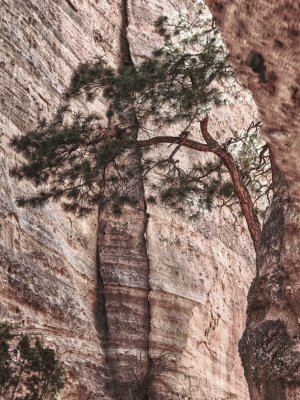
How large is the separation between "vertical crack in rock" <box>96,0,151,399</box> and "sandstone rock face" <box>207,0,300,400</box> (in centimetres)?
787

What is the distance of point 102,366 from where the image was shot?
48.5 feet

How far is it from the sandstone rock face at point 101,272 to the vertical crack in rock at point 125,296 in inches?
0.8

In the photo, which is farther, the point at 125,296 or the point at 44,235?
the point at 125,296

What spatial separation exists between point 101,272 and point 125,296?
2.17 ft

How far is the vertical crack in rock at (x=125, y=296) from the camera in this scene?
15.2m

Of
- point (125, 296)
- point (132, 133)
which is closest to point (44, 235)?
point (125, 296)

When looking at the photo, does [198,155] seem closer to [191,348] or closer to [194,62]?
[191,348]

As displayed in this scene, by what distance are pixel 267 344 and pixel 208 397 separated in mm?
9202

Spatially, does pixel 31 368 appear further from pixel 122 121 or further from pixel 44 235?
pixel 44 235

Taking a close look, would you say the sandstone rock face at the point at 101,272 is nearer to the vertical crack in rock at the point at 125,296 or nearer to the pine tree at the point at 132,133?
the vertical crack in rock at the point at 125,296

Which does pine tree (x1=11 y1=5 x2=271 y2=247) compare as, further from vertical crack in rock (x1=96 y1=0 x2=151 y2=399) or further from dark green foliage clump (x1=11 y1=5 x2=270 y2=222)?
vertical crack in rock (x1=96 y1=0 x2=151 y2=399)

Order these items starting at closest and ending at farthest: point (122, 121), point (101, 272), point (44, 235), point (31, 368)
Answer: point (31, 368) < point (122, 121) < point (44, 235) < point (101, 272)

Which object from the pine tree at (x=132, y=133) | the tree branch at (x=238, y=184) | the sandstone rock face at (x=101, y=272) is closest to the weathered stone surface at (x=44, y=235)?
the sandstone rock face at (x=101, y=272)

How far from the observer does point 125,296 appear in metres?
16.3
